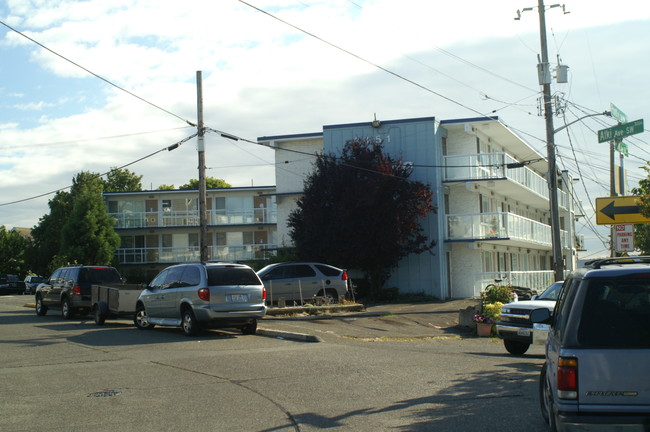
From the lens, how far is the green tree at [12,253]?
70238mm

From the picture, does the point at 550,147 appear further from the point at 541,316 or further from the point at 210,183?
the point at 210,183

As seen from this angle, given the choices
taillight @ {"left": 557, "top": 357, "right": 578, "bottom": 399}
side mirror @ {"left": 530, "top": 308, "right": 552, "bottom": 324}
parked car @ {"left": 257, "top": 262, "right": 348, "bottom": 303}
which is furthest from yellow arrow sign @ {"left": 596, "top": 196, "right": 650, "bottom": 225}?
taillight @ {"left": 557, "top": 357, "right": 578, "bottom": 399}

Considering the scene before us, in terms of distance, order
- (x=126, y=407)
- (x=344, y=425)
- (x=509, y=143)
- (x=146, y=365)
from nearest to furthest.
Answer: (x=344, y=425)
(x=126, y=407)
(x=146, y=365)
(x=509, y=143)

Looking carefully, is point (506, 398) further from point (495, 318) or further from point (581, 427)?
point (495, 318)

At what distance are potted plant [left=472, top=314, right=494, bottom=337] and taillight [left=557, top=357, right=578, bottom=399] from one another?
49.0ft

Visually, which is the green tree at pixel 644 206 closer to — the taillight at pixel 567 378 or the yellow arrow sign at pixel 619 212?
the yellow arrow sign at pixel 619 212

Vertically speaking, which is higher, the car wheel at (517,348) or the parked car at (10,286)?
the parked car at (10,286)

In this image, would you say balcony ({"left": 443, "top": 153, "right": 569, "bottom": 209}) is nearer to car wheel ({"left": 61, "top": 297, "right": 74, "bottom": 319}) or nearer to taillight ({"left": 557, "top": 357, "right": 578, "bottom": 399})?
car wheel ({"left": 61, "top": 297, "right": 74, "bottom": 319})

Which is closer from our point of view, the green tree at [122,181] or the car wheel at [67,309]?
the car wheel at [67,309]

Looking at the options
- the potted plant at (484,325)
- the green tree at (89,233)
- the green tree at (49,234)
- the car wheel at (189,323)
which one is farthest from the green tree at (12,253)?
the potted plant at (484,325)

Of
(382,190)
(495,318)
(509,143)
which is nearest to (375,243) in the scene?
(382,190)

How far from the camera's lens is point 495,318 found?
19781mm

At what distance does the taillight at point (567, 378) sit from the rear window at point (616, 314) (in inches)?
6.8

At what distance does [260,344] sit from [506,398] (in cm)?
736
